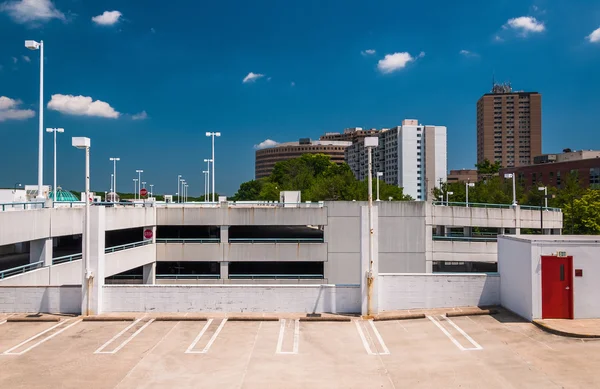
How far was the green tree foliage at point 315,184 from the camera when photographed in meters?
80.0

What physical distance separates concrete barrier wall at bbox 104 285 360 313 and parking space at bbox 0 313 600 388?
2.99 ft

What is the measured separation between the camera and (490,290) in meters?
18.7

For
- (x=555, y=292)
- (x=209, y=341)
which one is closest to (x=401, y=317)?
(x=555, y=292)

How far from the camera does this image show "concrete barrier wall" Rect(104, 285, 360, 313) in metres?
18.2

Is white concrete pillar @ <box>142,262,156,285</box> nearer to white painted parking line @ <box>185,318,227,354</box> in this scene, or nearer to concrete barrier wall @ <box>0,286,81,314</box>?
concrete barrier wall @ <box>0,286,81,314</box>

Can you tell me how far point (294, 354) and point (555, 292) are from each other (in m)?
9.32

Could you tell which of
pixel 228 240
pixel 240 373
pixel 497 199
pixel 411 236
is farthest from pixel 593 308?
pixel 497 199

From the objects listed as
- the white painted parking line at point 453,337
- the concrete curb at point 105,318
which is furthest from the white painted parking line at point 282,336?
the concrete curb at point 105,318

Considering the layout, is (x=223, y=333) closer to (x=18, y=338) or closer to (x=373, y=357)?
(x=373, y=357)

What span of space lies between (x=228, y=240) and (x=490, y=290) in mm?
26457

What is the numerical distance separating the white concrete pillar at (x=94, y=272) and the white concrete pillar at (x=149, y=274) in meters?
23.4

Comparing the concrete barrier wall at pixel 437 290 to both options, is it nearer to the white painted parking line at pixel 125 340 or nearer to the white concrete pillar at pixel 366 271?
the white concrete pillar at pixel 366 271

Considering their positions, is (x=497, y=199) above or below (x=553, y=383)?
above

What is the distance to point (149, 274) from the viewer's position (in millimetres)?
40906
